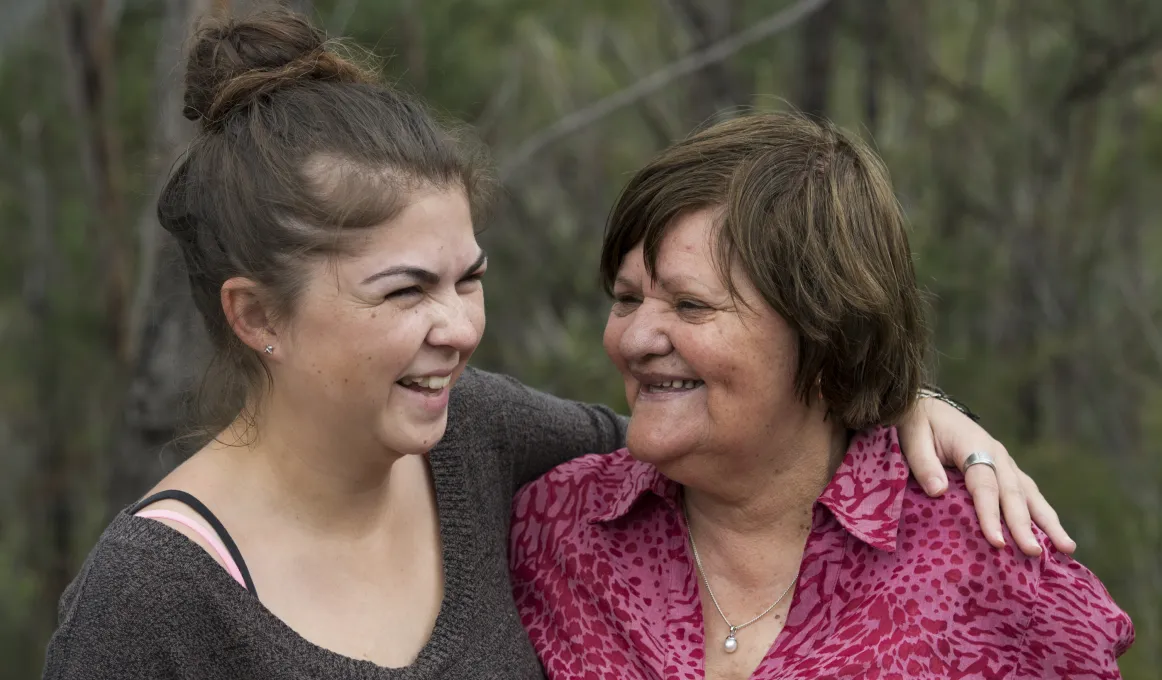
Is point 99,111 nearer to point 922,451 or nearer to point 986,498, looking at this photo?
point 922,451

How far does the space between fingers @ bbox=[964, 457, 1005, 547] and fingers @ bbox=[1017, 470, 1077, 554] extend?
76 millimetres

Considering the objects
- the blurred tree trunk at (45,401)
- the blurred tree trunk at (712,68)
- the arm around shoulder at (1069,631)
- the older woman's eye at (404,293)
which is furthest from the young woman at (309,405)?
the blurred tree trunk at (45,401)

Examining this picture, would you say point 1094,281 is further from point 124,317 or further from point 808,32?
point 124,317

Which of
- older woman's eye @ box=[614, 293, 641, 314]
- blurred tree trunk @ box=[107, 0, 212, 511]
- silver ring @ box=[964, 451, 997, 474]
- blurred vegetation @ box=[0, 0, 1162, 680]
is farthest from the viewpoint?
blurred vegetation @ box=[0, 0, 1162, 680]

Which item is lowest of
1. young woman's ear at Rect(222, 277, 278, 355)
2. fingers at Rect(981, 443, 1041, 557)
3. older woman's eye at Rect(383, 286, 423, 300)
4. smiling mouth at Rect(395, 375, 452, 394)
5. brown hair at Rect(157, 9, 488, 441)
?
fingers at Rect(981, 443, 1041, 557)

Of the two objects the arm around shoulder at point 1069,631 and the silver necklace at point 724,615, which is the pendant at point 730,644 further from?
the arm around shoulder at point 1069,631

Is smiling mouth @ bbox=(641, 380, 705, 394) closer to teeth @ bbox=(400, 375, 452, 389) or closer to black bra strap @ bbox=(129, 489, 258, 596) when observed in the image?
teeth @ bbox=(400, 375, 452, 389)

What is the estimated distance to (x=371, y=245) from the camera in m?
1.98

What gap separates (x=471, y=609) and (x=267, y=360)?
23.0 inches

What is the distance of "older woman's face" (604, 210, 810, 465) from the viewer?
225 centimetres

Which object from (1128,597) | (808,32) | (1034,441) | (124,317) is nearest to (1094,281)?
(1034,441)

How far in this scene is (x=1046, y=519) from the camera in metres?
2.23

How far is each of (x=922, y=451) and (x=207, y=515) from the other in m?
1.26

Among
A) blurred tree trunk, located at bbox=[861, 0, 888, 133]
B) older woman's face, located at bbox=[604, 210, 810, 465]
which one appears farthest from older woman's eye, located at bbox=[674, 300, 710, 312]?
blurred tree trunk, located at bbox=[861, 0, 888, 133]
